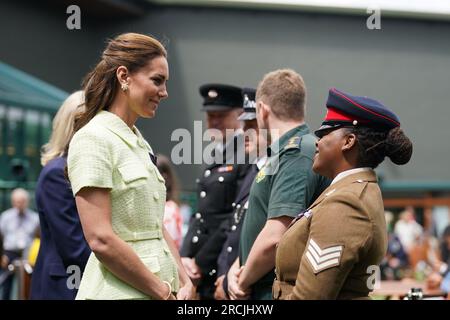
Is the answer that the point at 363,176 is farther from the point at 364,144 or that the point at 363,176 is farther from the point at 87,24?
the point at 87,24

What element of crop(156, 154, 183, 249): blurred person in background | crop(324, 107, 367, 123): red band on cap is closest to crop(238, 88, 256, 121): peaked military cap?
crop(156, 154, 183, 249): blurred person in background

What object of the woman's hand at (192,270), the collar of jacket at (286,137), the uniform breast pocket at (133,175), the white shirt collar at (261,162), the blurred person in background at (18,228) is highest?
the uniform breast pocket at (133,175)

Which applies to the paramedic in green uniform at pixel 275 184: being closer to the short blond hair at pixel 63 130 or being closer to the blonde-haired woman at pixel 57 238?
the blonde-haired woman at pixel 57 238

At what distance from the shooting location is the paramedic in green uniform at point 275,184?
130 inches

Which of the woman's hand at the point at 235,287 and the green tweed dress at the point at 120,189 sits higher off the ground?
the green tweed dress at the point at 120,189

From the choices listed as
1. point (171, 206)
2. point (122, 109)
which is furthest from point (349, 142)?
point (171, 206)

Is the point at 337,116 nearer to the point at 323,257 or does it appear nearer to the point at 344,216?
the point at 344,216

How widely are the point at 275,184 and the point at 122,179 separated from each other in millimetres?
940

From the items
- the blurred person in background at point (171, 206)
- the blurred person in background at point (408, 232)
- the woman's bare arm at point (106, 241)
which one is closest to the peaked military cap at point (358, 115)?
the woman's bare arm at point (106, 241)

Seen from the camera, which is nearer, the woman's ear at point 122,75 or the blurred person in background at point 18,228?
the woman's ear at point 122,75

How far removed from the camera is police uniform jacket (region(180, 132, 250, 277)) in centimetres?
461

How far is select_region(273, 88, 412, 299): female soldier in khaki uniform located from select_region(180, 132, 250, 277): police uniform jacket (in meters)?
1.92

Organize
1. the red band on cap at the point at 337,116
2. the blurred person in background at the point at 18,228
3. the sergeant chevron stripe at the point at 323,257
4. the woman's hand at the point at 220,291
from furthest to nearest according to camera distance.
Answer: the blurred person in background at the point at 18,228
the woman's hand at the point at 220,291
the red band on cap at the point at 337,116
the sergeant chevron stripe at the point at 323,257
